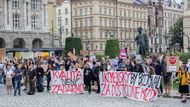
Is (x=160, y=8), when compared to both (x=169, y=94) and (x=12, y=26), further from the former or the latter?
(x=169, y=94)

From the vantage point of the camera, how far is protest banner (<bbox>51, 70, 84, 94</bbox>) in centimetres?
2153

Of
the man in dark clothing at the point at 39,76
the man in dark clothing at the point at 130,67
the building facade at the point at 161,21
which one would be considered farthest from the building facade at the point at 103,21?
the man in dark clothing at the point at 130,67

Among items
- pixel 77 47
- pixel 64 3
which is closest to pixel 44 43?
pixel 77 47

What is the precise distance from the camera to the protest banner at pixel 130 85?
1797 cm

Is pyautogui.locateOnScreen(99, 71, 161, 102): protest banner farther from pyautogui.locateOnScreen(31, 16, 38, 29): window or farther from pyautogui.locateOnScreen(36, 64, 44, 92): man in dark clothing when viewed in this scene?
pyautogui.locateOnScreen(31, 16, 38, 29): window

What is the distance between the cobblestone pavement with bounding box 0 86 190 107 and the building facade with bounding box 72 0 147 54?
225ft

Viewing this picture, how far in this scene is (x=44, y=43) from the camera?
7112cm

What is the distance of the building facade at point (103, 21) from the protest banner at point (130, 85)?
6884cm

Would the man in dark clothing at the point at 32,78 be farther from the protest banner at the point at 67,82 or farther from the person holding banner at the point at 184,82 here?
the person holding banner at the point at 184,82

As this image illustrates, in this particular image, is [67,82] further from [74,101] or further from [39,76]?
[74,101]

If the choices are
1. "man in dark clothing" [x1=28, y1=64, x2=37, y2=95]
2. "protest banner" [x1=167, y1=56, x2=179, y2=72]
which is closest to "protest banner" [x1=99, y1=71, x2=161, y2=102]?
"protest banner" [x1=167, y1=56, x2=179, y2=72]

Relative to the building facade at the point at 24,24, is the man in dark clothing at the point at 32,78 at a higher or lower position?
lower

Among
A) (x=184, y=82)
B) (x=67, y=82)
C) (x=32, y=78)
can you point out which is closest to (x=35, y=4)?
(x=32, y=78)

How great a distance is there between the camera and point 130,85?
62.1ft
